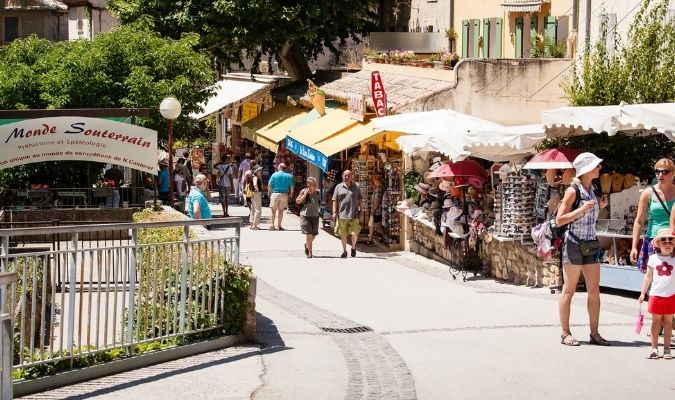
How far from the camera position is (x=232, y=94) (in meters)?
42.9

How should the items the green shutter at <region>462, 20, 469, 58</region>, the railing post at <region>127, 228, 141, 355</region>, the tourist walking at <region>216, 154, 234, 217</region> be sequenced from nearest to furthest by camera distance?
the railing post at <region>127, 228, 141, 355</region> → the tourist walking at <region>216, 154, 234, 217</region> → the green shutter at <region>462, 20, 469, 58</region>

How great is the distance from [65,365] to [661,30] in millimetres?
13377

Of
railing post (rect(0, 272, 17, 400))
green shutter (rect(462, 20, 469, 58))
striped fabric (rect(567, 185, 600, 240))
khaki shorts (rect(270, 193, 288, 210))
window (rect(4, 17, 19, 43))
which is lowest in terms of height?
khaki shorts (rect(270, 193, 288, 210))

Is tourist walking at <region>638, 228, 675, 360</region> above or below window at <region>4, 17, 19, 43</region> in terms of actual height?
Answer: below

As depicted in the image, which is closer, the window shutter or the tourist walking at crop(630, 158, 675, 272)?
the tourist walking at crop(630, 158, 675, 272)

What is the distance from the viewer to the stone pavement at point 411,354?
10664 mm

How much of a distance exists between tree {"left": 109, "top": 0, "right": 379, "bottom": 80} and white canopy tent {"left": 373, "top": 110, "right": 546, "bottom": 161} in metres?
14.1

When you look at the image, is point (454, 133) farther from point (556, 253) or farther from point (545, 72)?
point (545, 72)

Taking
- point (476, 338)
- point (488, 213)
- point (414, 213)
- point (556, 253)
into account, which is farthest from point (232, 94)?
point (476, 338)

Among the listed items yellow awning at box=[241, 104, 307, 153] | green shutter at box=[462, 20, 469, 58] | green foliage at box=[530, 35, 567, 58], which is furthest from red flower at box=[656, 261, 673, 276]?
green shutter at box=[462, 20, 469, 58]

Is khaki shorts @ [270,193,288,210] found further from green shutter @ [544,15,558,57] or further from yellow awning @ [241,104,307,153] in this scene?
green shutter @ [544,15,558,57]

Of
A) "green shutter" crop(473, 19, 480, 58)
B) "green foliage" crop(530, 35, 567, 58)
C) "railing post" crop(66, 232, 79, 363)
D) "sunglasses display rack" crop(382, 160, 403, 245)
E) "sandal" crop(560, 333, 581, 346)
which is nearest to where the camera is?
"railing post" crop(66, 232, 79, 363)

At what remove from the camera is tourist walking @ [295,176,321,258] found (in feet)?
74.8

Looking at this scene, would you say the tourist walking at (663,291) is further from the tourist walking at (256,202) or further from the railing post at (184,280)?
the tourist walking at (256,202)
